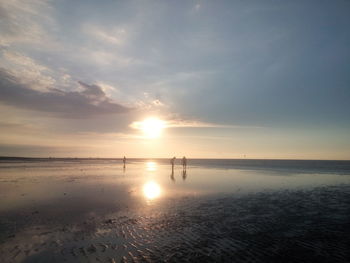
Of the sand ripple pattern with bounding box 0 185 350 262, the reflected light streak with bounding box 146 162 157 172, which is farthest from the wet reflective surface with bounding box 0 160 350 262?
the reflected light streak with bounding box 146 162 157 172

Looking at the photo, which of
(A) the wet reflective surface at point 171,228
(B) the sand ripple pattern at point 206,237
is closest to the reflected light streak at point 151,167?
(A) the wet reflective surface at point 171,228

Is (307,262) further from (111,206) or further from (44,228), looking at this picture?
(111,206)

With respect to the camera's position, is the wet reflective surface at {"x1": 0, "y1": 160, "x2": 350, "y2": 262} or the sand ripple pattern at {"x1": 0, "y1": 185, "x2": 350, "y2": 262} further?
the wet reflective surface at {"x1": 0, "y1": 160, "x2": 350, "y2": 262}

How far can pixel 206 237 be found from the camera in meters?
13.9

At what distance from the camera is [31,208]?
2089 cm

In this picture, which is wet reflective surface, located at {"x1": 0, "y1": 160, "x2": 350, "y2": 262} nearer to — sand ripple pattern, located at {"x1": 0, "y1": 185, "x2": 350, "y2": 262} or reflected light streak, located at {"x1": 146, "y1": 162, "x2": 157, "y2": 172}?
sand ripple pattern, located at {"x1": 0, "y1": 185, "x2": 350, "y2": 262}

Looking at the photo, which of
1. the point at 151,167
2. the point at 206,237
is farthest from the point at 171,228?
the point at 151,167

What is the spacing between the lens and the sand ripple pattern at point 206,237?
36.9 feet

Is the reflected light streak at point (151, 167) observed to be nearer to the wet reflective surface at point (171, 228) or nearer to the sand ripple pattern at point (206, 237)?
the wet reflective surface at point (171, 228)

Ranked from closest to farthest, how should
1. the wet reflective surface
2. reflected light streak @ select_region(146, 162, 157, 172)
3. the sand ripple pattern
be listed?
the sand ripple pattern, the wet reflective surface, reflected light streak @ select_region(146, 162, 157, 172)

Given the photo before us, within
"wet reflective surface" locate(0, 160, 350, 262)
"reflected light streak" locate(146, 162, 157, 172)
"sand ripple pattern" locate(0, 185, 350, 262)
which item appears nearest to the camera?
"sand ripple pattern" locate(0, 185, 350, 262)

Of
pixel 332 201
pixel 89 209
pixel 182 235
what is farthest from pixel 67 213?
pixel 332 201

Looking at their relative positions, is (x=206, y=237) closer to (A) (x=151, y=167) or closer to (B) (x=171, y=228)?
(B) (x=171, y=228)

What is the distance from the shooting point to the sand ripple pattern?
36.9 ft
